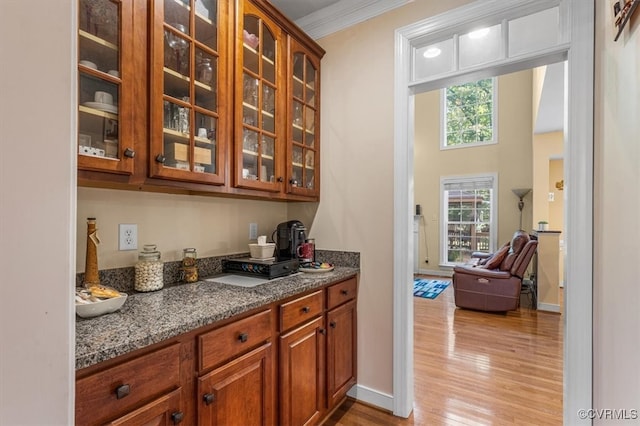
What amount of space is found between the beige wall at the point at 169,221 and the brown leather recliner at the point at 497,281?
3145 mm

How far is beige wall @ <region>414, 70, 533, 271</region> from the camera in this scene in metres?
6.00

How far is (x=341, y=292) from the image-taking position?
6.50 feet

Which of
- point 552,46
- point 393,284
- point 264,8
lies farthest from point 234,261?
point 552,46

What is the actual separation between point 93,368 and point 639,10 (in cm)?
193

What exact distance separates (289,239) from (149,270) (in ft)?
2.96

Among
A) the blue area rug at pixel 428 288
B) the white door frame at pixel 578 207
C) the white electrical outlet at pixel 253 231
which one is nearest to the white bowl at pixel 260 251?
the white electrical outlet at pixel 253 231

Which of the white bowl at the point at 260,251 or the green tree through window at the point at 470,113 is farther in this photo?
the green tree through window at the point at 470,113

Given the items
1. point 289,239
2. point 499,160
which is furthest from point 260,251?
point 499,160

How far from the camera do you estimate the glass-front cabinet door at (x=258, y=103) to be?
1657mm

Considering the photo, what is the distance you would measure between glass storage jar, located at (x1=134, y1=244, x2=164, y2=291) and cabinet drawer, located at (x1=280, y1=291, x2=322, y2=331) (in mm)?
614

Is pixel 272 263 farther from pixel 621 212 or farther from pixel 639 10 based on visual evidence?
pixel 639 10

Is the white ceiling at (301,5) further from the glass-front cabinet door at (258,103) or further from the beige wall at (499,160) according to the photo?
the beige wall at (499,160)

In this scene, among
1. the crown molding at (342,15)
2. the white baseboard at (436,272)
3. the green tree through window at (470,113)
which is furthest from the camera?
the white baseboard at (436,272)

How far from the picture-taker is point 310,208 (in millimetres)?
2422
